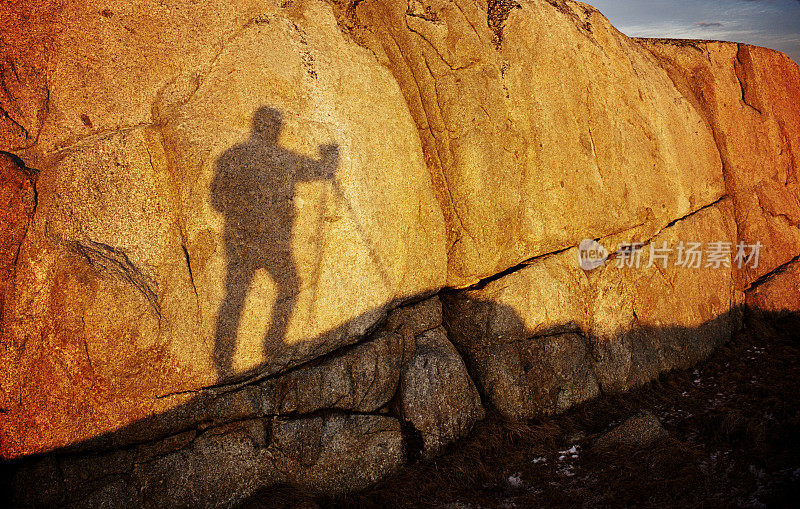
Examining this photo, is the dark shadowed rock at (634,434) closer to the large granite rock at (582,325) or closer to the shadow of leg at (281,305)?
the large granite rock at (582,325)

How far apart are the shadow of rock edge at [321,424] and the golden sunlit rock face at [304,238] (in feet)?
0.06

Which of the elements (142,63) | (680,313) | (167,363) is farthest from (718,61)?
(167,363)

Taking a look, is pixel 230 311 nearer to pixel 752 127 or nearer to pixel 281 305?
pixel 281 305

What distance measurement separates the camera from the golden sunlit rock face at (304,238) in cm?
329

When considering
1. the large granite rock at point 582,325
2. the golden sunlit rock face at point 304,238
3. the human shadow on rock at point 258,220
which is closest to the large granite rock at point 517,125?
the golden sunlit rock face at point 304,238

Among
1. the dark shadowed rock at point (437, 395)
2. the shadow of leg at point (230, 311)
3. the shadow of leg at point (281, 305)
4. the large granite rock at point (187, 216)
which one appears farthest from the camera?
the dark shadowed rock at point (437, 395)

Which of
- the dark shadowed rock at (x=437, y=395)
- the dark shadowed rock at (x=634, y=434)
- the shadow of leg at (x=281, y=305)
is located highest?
the shadow of leg at (x=281, y=305)

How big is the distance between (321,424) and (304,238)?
4.81ft

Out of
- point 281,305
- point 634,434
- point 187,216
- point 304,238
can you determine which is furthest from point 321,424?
point 634,434

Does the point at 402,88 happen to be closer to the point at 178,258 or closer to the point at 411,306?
the point at 411,306

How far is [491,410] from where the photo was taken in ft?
15.1

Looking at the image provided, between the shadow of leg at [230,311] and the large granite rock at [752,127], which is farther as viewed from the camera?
the large granite rock at [752,127]

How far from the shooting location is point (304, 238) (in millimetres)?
3889

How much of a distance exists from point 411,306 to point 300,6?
113 inches
